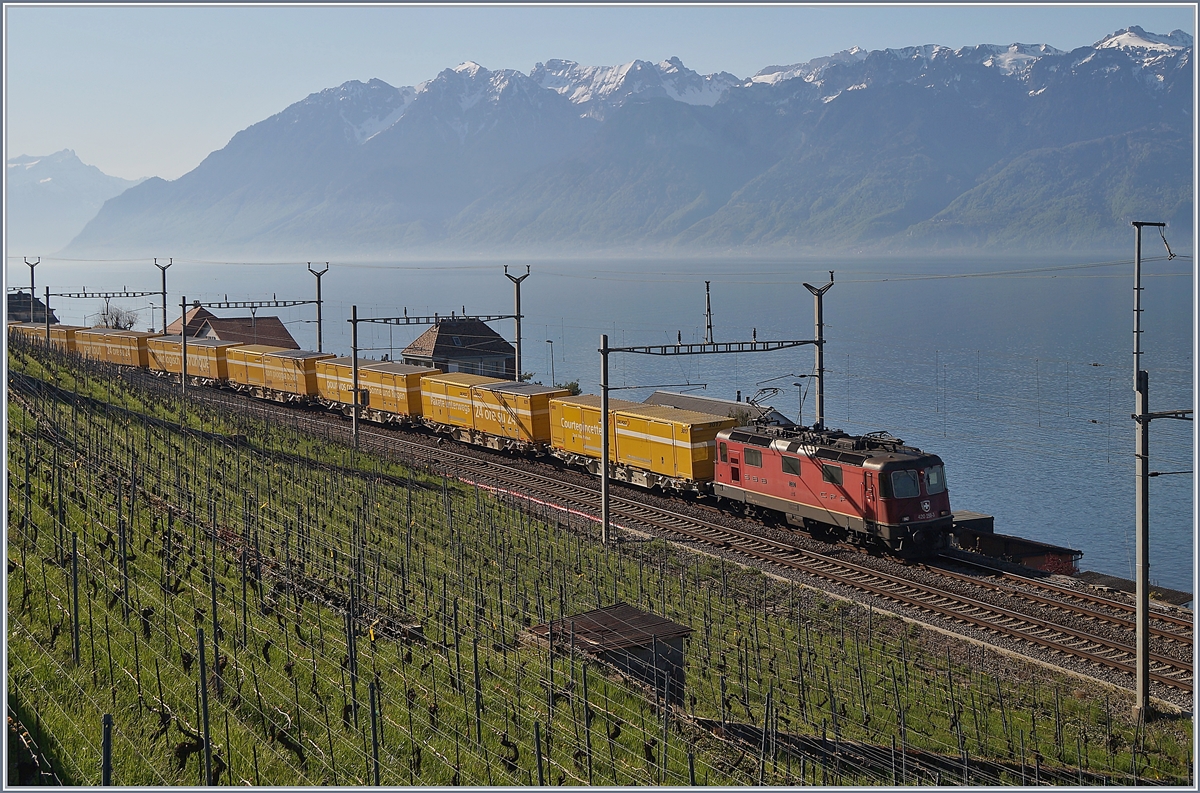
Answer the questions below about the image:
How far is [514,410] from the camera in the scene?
46.2m

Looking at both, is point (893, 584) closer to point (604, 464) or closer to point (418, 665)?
point (604, 464)

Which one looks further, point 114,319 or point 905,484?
point 114,319

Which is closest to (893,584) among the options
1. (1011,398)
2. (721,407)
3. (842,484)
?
(842,484)

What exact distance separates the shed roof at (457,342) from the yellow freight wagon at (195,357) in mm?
12637

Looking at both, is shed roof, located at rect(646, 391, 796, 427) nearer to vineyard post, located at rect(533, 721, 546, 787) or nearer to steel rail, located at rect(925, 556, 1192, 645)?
steel rail, located at rect(925, 556, 1192, 645)

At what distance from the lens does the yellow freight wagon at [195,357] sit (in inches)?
2680

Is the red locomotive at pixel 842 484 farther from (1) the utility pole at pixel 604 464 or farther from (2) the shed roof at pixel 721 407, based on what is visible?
(1) the utility pole at pixel 604 464

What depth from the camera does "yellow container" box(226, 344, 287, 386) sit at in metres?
64.4

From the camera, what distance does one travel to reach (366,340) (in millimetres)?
185875

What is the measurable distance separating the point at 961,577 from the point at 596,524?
1115cm

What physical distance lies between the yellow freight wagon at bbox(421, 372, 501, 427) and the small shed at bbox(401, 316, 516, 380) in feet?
72.2

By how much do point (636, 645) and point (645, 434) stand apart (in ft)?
73.9

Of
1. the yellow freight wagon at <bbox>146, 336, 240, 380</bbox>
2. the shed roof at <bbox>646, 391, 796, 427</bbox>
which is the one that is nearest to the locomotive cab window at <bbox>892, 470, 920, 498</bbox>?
the shed roof at <bbox>646, 391, 796, 427</bbox>

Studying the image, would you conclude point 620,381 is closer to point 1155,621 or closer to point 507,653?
point 1155,621
